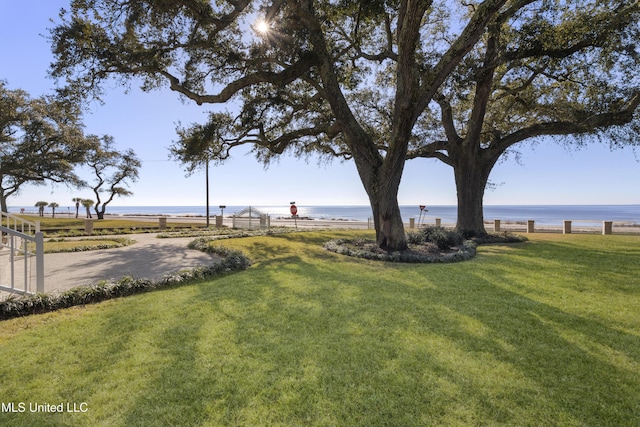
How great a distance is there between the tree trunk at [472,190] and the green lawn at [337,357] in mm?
8229

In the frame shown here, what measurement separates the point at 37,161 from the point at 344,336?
2844cm

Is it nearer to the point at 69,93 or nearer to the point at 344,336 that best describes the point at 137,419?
the point at 344,336

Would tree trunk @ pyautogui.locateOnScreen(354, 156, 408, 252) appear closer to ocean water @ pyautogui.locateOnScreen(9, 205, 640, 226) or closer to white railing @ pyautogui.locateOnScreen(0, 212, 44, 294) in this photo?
white railing @ pyautogui.locateOnScreen(0, 212, 44, 294)

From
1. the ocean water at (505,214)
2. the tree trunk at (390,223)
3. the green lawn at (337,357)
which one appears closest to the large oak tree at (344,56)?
the tree trunk at (390,223)

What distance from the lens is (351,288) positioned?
5.51 metres

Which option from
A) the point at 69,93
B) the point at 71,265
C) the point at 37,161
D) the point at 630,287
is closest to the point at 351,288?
the point at 630,287

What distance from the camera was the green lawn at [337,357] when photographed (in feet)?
7.45

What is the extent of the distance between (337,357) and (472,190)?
12.7 metres

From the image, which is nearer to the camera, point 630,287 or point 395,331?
point 395,331


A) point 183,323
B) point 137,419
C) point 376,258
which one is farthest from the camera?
point 376,258

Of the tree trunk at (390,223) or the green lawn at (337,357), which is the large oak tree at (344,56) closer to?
the tree trunk at (390,223)

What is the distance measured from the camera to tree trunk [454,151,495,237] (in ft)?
44.5

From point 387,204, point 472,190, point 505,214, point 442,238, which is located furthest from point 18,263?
point 505,214

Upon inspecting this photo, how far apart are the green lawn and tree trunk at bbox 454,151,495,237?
823cm
